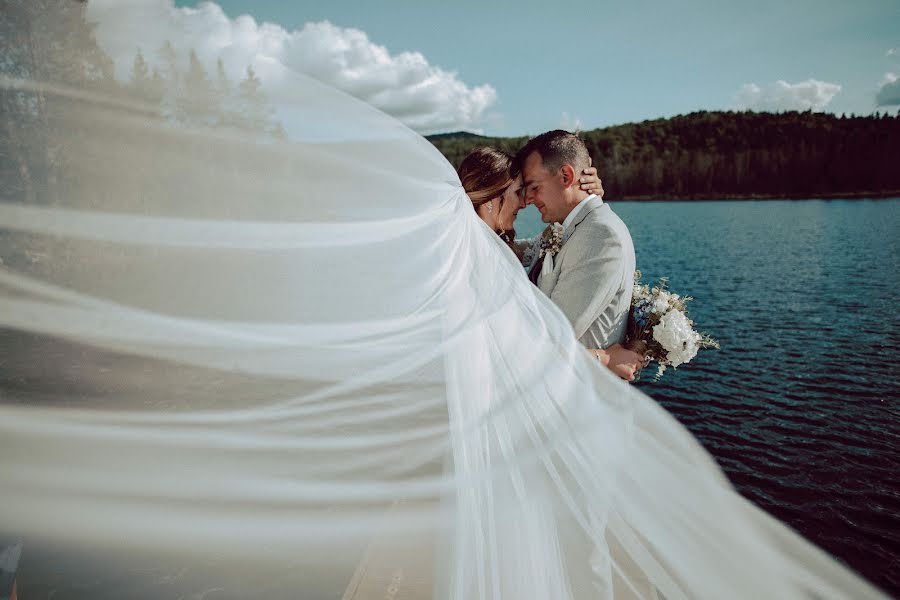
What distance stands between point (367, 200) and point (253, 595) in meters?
6.13

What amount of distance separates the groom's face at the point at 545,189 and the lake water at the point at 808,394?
24.9ft

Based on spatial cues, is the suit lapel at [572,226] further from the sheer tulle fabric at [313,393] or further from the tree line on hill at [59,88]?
the tree line on hill at [59,88]

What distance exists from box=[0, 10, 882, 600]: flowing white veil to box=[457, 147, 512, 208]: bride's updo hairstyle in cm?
128

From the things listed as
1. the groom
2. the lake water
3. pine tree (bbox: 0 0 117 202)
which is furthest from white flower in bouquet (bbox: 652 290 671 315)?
the lake water

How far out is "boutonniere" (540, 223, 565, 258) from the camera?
3120 millimetres

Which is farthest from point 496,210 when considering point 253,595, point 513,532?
point 253,595

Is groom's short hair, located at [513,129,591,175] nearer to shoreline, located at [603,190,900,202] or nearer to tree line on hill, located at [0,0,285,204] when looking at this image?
tree line on hill, located at [0,0,285,204]

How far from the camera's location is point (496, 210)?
148 inches

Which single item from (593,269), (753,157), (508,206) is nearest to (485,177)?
(508,206)

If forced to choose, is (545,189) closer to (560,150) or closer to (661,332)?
(560,150)

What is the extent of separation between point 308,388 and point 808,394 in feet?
43.3

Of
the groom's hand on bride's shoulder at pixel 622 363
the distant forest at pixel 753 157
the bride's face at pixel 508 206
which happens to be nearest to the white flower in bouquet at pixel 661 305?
the groom's hand on bride's shoulder at pixel 622 363

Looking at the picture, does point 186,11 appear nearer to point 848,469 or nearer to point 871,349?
point 848,469

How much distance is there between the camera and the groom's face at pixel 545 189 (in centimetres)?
254
